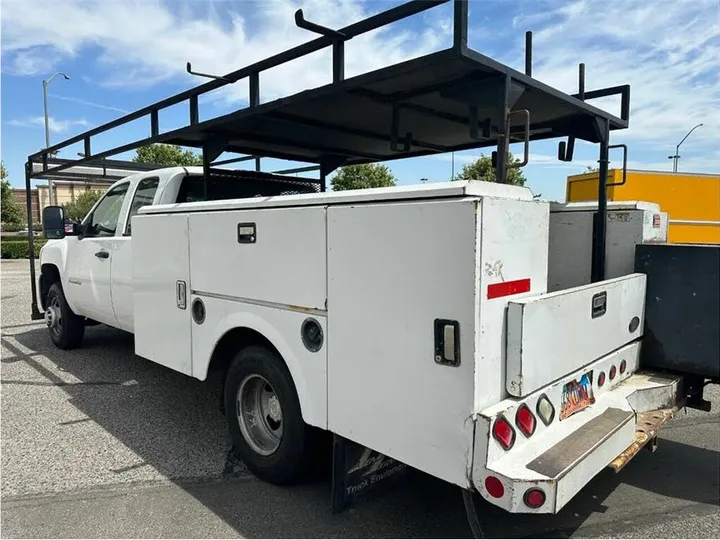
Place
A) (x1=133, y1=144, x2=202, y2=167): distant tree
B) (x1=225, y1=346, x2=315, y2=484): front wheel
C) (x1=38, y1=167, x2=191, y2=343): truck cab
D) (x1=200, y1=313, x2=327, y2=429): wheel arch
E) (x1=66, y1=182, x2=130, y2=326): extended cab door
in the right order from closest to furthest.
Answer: (x1=200, y1=313, x2=327, y2=429): wheel arch → (x1=225, y1=346, x2=315, y2=484): front wheel → (x1=38, y1=167, x2=191, y2=343): truck cab → (x1=66, y1=182, x2=130, y2=326): extended cab door → (x1=133, y1=144, x2=202, y2=167): distant tree

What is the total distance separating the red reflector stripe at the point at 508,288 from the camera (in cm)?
229

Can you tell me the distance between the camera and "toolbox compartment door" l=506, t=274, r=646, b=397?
235 cm

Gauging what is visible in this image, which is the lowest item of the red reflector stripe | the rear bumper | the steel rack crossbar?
the rear bumper

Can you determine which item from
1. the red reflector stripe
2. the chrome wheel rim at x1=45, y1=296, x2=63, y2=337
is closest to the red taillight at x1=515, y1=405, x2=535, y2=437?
the red reflector stripe

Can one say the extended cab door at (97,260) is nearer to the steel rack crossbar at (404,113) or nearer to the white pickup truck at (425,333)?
the steel rack crossbar at (404,113)

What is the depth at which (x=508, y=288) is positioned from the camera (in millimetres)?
2385

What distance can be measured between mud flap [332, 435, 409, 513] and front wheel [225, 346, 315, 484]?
35 centimetres

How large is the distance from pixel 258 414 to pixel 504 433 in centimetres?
190

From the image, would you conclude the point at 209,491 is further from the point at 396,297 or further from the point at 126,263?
the point at 126,263

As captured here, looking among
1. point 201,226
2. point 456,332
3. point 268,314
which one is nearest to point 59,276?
point 201,226

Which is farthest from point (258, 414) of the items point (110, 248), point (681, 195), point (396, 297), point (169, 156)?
point (169, 156)

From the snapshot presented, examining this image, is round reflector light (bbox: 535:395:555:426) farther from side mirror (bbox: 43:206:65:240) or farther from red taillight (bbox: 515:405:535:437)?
side mirror (bbox: 43:206:65:240)

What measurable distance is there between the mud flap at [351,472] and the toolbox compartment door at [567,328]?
99 centimetres

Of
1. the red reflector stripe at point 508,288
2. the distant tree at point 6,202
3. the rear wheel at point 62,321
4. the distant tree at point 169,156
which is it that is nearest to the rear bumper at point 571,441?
the red reflector stripe at point 508,288
